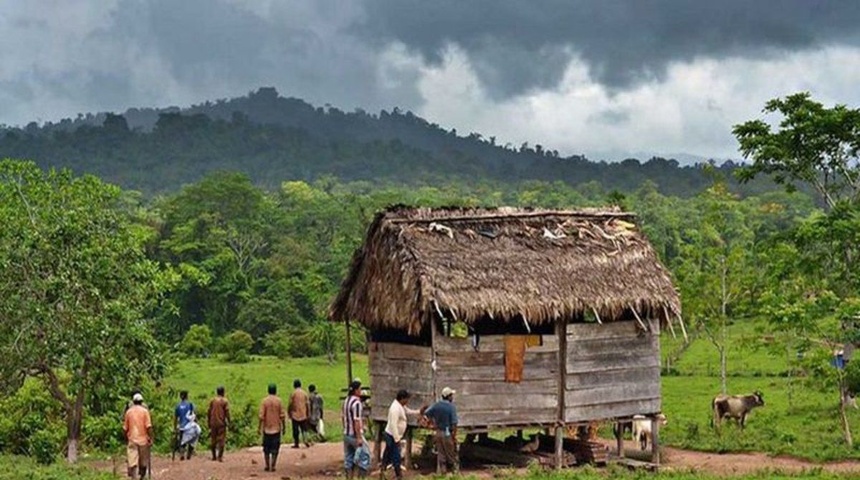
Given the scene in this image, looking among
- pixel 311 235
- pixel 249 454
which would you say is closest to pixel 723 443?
pixel 249 454

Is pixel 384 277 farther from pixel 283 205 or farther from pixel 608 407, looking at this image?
pixel 283 205

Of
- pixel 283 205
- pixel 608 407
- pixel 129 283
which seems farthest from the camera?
pixel 283 205

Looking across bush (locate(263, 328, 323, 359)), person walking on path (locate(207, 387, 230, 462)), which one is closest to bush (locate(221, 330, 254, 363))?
bush (locate(263, 328, 323, 359))

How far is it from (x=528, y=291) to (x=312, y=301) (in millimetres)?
41115

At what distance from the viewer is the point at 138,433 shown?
18.1 metres

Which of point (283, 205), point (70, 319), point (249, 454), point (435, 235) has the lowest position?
point (249, 454)

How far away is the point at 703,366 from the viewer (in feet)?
150

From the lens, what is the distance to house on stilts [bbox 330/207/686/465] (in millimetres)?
18969

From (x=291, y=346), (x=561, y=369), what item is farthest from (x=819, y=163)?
A: (x=291, y=346)

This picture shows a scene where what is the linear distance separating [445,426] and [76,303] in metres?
8.18

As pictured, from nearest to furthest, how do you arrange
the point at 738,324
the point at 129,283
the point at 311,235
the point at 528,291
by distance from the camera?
the point at 528,291
the point at 129,283
the point at 738,324
the point at 311,235

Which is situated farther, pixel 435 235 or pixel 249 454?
pixel 249 454

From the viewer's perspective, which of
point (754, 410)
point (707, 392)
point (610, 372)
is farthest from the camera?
point (707, 392)

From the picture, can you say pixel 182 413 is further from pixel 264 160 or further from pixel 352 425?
pixel 264 160
